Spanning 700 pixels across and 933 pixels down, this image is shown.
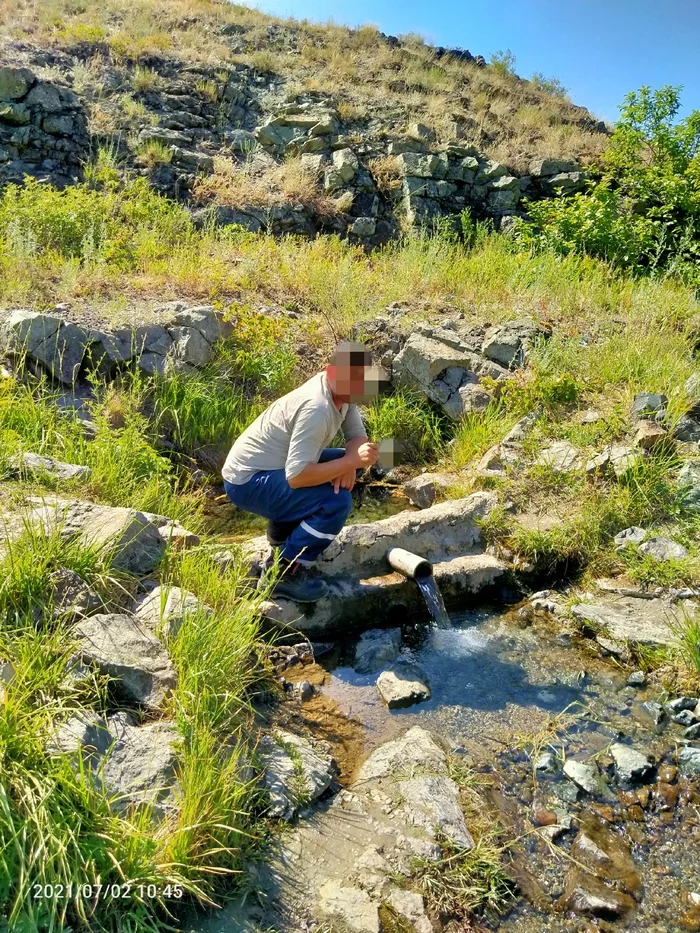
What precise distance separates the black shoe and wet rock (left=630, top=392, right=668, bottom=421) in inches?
128

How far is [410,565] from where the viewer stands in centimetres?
441

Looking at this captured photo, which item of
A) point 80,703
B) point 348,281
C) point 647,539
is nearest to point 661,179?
point 348,281

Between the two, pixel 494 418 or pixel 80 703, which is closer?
pixel 80 703

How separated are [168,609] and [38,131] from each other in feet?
38.7

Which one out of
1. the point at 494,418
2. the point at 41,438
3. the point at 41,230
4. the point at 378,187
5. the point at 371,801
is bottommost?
the point at 371,801

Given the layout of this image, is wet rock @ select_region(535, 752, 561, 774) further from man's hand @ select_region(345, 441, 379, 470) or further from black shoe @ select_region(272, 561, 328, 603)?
man's hand @ select_region(345, 441, 379, 470)

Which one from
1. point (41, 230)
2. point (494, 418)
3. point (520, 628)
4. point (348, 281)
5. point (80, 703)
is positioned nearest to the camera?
point (80, 703)

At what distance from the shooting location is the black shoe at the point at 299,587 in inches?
162

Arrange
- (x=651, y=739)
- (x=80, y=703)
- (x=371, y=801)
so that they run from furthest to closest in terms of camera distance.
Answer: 1. (x=651, y=739)
2. (x=371, y=801)
3. (x=80, y=703)

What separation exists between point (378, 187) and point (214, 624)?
1218 centimetres

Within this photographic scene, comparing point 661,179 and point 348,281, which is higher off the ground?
point 661,179

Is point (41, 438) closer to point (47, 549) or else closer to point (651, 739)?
point (47, 549)

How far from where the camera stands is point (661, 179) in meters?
10.8
